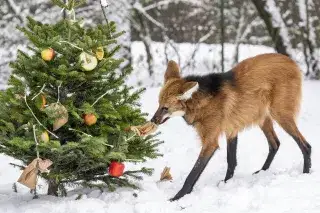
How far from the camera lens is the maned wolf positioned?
16.2 feet

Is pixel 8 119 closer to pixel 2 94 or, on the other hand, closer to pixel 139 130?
pixel 2 94

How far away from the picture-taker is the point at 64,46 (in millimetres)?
4391

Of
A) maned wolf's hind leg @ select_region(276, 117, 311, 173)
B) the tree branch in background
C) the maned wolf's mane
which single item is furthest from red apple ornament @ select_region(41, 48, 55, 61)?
the tree branch in background

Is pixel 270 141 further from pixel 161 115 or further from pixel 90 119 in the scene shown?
pixel 90 119

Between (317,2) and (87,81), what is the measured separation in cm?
1019

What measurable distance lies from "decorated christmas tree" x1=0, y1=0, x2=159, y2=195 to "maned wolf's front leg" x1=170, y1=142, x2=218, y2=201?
1.70 ft

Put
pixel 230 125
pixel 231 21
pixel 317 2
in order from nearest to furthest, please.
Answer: pixel 230 125, pixel 317 2, pixel 231 21

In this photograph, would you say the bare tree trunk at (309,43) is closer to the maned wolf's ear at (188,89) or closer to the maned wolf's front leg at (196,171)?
the maned wolf's front leg at (196,171)

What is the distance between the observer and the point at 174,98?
4887 millimetres

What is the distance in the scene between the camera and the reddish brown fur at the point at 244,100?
5.05 metres

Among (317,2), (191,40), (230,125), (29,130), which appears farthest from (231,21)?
(29,130)

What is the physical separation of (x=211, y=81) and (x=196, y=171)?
37.8 inches

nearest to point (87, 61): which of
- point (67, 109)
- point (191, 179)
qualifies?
point (67, 109)

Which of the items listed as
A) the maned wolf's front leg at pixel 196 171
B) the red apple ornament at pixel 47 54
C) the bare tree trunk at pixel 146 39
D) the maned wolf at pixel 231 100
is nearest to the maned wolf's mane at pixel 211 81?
the maned wolf at pixel 231 100
